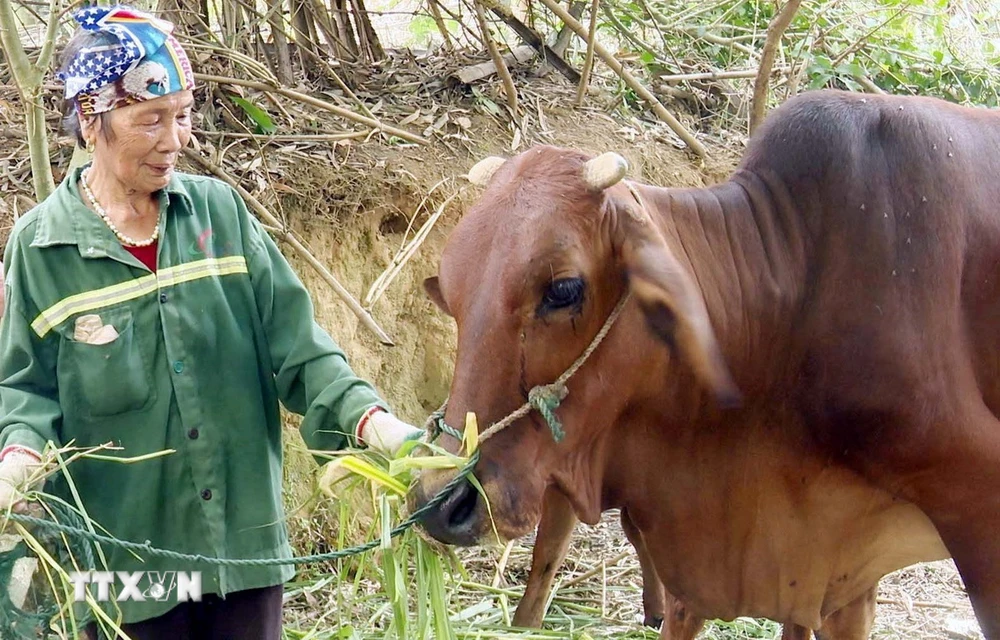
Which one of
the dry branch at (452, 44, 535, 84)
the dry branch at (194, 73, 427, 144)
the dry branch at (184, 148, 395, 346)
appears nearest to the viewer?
the dry branch at (184, 148, 395, 346)

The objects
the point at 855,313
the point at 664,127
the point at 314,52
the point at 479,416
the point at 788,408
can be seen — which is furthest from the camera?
the point at 664,127

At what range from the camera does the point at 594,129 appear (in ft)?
21.7

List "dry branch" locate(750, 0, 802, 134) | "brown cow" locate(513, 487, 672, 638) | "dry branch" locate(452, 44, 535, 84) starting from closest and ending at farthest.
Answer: "dry branch" locate(750, 0, 802, 134) < "brown cow" locate(513, 487, 672, 638) < "dry branch" locate(452, 44, 535, 84)

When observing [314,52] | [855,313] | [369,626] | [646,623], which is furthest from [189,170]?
[855,313]

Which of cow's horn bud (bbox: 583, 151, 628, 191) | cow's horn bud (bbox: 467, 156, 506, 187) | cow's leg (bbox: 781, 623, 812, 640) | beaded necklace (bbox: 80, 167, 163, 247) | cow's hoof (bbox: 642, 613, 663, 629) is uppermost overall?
cow's horn bud (bbox: 583, 151, 628, 191)

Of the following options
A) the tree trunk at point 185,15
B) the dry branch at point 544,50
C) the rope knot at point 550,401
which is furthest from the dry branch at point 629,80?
the rope knot at point 550,401

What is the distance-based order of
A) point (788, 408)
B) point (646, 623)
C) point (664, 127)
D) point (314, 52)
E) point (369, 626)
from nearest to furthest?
point (788, 408), point (369, 626), point (646, 623), point (314, 52), point (664, 127)

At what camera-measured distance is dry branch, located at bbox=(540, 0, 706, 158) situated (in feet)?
19.5

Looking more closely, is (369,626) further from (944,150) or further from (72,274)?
(944,150)

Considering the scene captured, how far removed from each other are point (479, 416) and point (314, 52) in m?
3.94

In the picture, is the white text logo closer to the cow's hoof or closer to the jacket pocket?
the jacket pocket

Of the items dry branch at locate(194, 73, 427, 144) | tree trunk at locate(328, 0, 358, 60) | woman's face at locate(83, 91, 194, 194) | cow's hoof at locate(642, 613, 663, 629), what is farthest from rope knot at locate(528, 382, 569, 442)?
tree trunk at locate(328, 0, 358, 60)

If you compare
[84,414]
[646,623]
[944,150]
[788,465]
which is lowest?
[646,623]

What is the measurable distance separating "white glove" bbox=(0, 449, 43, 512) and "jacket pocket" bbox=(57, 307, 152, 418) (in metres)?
0.24
